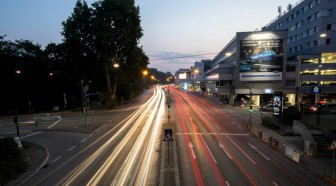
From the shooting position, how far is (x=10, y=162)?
18.7 metres

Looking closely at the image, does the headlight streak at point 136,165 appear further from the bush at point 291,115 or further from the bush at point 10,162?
the bush at point 291,115

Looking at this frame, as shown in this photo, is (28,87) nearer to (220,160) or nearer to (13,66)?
(13,66)

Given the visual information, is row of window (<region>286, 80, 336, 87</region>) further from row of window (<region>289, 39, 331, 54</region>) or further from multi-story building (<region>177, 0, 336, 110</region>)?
row of window (<region>289, 39, 331, 54</region>)

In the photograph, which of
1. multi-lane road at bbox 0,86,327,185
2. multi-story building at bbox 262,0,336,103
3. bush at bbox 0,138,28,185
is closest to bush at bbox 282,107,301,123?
multi-lane road at bbox 0,86,327,185

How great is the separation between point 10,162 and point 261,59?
54.7 metres

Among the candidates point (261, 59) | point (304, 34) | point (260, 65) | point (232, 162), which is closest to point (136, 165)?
point (232, 162)

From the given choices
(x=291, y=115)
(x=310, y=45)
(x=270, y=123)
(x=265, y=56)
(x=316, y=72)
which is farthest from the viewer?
(x=310, y=45)

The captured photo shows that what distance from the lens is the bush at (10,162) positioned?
56.6 feet

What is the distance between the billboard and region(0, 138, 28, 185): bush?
5164 centimetres

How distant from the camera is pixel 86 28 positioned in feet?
185

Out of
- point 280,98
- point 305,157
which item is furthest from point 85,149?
point 280,98

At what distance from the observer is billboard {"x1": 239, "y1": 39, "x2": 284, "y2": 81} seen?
5909 cm

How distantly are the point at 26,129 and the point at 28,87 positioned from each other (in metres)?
25.4

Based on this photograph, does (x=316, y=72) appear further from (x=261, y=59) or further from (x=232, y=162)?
(x=232, y=162)
